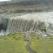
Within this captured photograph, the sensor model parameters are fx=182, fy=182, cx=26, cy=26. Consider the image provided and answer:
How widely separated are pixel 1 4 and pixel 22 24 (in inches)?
28.0

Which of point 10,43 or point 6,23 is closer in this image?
point 10,43

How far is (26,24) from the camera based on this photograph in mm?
2199

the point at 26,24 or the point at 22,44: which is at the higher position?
the point at 26,24

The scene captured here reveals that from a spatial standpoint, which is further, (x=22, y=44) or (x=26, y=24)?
(x=26, y=24)

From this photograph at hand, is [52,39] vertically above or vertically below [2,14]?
below

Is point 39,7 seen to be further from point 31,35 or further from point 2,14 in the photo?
point 31,35

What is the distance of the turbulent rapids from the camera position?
202cm

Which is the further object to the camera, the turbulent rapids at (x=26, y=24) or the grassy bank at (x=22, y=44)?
the turbulent rapids at (x=26, y=24)

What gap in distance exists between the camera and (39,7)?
2760 mm

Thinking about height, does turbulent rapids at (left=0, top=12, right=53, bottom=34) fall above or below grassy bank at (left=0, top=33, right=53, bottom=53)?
above

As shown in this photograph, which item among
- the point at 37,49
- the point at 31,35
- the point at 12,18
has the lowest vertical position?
the point at 37,49

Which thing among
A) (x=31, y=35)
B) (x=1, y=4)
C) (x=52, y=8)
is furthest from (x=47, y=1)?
(x=31, y=35)

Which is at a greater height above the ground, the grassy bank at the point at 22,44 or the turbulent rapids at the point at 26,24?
the turbulent rapids at the point at 26,24

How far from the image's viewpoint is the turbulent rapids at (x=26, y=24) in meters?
2.02
